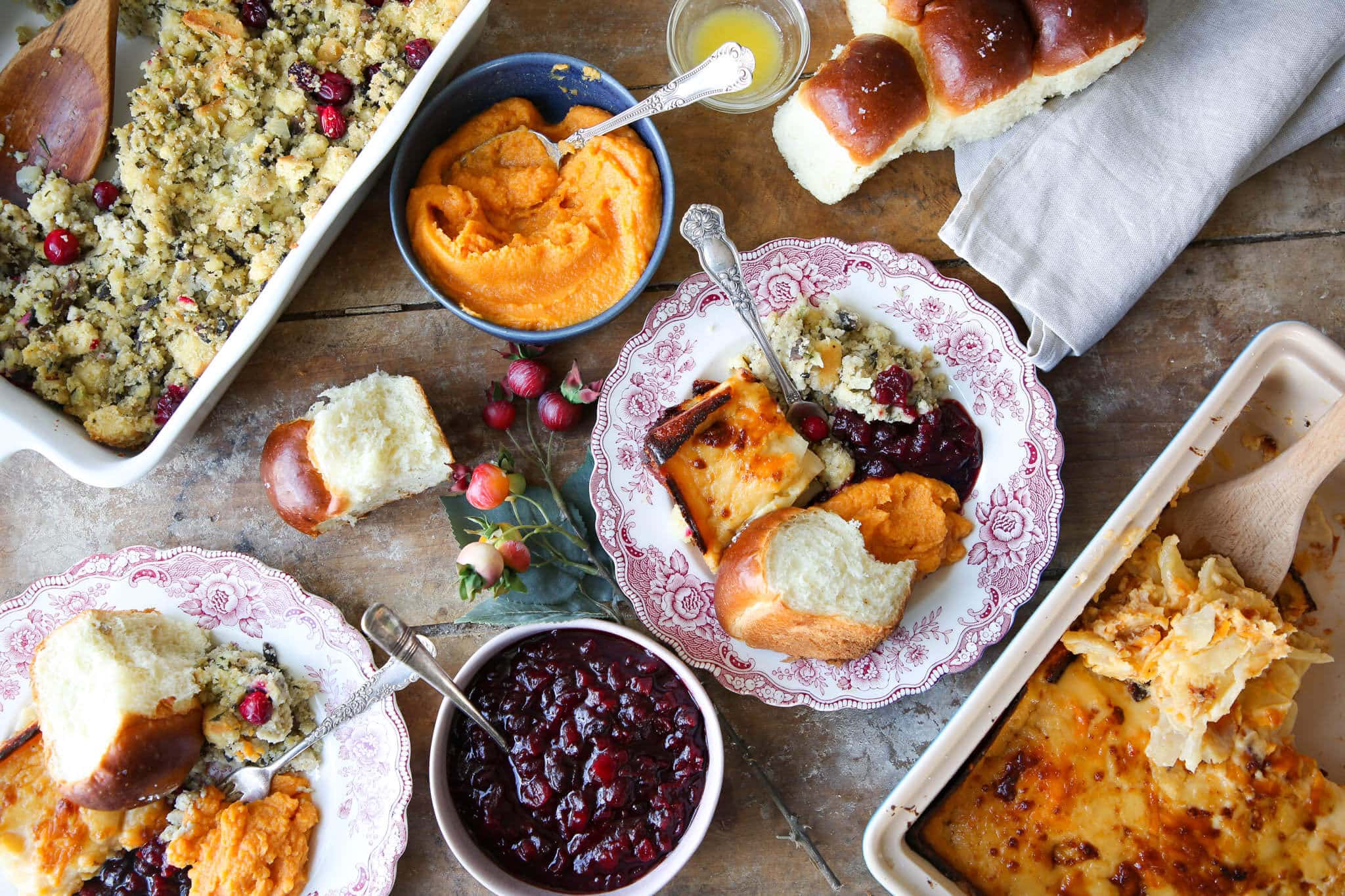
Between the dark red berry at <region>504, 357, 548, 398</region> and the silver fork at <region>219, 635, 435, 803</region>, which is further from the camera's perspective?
the dark red berry at <region>504, 357, 548, 398</region>

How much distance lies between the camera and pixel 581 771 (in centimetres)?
247

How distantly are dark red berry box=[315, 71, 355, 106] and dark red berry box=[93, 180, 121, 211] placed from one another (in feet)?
2.14

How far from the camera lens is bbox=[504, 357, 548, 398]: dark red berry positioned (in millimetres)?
2766

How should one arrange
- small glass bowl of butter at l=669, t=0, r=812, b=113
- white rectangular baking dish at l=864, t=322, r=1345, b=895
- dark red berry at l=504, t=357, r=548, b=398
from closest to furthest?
white rectangular baking dish at l=864, t=322, r=1345, b=895 < dark red berry at l=504, t=357, r=548, b=398 < small glass bowl of butter at l=669, t=0, r=812, b=113

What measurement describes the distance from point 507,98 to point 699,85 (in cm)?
59

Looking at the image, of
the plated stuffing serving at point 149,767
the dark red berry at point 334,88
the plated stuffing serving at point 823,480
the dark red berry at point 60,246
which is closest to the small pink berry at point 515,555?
the plated stuffing serving at point 823,480

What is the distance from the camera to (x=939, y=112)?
106 inches

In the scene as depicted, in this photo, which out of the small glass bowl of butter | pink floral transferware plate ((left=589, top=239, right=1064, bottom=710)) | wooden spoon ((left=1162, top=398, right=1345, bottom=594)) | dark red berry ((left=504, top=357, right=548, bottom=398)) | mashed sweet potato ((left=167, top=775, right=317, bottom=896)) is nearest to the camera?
wooden spoon ((left=1162, top=398, right=1345, bottom=594))

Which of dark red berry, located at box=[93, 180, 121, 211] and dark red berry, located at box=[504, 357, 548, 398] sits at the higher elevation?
dark red berry, located at box=[93, 180, 121, 211]

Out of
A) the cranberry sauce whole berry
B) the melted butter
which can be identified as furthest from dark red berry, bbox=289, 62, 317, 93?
the cranberry sauce whole berry

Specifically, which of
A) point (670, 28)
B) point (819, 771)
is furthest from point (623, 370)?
point (819, 771)

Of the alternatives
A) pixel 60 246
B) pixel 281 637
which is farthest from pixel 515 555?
pixel 60 246

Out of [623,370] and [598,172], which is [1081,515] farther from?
[598,172]

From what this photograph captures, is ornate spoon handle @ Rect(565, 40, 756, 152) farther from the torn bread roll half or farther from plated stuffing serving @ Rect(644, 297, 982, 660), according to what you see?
plated stuffing serving @ Rect(644, 297, 982, 660)
